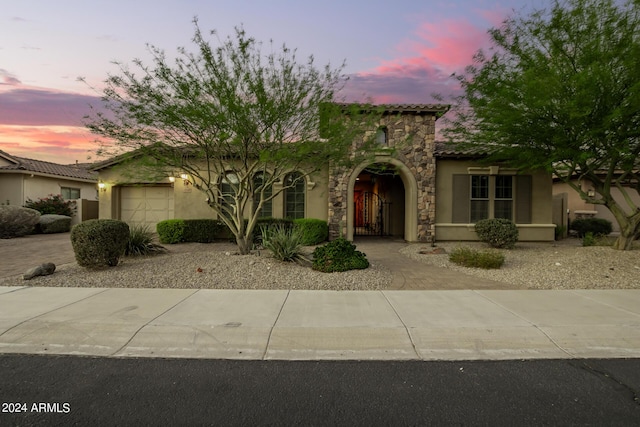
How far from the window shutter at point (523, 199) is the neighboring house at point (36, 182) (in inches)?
821

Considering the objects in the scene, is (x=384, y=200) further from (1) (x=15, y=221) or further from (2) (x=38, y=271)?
(1) (x=15, y=221)

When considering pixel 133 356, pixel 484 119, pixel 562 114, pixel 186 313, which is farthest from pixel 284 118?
pixel 562 114

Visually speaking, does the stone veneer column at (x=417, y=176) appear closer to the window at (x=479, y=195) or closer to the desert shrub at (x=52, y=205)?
the window at (x=479, y=195)

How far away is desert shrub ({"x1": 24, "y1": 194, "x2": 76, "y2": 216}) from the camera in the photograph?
19281 millimetres

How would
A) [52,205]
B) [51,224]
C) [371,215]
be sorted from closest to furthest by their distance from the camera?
[51,224] < [52,205] < [371,215]

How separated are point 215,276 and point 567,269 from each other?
831cm

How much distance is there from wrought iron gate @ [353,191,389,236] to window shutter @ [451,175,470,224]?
4.21m

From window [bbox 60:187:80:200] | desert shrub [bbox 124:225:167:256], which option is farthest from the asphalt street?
window [bbox 60:187:80:200]

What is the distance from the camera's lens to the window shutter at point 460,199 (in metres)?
14.6

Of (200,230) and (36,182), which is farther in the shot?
(36,182)

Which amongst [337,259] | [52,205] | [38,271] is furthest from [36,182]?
[337,259]

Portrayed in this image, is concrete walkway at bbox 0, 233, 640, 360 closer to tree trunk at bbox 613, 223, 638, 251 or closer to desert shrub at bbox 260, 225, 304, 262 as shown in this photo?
desert shrub at bbox 260, 225, 304, 262

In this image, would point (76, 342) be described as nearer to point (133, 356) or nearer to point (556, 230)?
point (133, 356)

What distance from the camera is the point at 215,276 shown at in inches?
297
